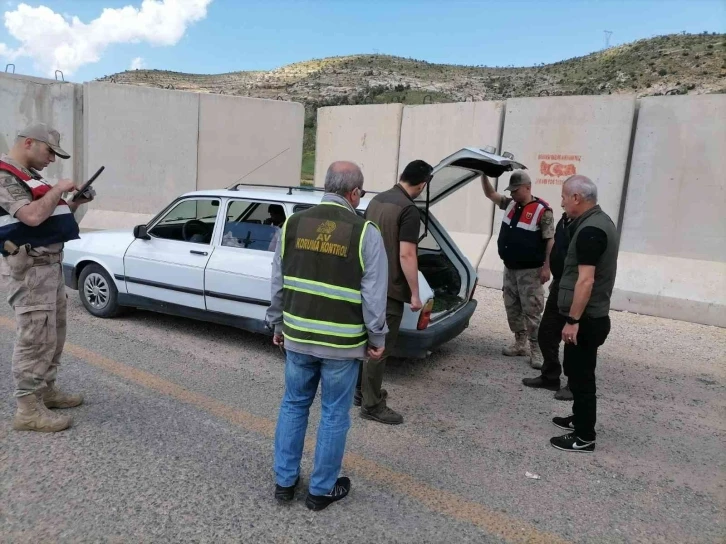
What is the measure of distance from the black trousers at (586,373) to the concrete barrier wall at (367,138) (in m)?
6.37

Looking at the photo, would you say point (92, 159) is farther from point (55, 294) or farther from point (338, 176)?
point (338, 176)

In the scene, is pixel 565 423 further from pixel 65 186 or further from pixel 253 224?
pixel 65 186

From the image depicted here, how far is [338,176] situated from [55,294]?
7.06ft

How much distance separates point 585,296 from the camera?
138 inches

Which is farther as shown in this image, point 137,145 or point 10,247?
point 137,145

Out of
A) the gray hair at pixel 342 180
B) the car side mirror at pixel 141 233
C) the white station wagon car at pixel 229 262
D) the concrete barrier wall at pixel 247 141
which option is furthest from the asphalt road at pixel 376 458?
the concrete barrier wall at pixel 247 141

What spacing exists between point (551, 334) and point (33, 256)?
396 cm

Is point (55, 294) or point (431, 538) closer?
point (431, 538)

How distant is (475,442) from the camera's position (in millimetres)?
3775

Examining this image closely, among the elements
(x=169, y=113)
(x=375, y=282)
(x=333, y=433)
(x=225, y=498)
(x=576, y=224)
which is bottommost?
(x=225, y=498)

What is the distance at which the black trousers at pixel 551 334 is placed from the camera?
185 inches

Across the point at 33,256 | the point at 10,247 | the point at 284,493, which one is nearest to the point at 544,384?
the point at 284,493

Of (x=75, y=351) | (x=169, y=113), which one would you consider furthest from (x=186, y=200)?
(x=169, y=113)

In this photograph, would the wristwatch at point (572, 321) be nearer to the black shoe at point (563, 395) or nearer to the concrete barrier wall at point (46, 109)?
the black shoe at point (563, 395)
